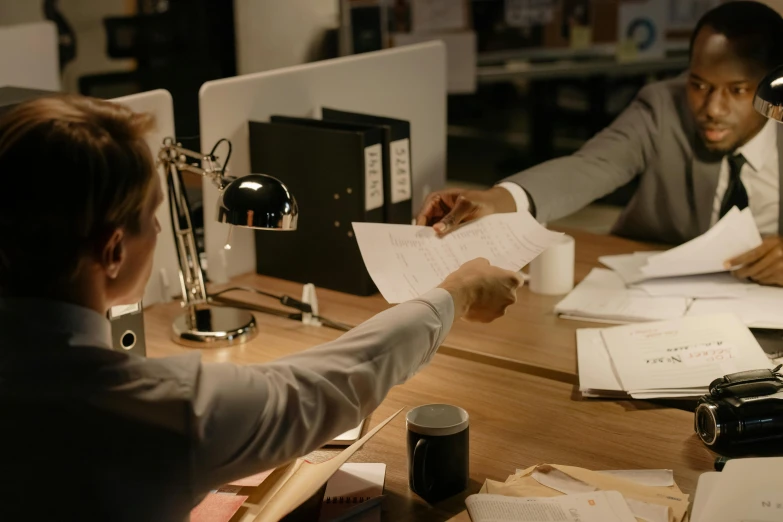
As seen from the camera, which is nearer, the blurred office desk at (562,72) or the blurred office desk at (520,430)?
the blurred office desk at (520,430)

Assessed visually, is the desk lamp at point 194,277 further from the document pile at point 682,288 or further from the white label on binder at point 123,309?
the document pile at point 682,288

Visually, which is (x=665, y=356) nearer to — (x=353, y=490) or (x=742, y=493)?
(x=742, y=493)

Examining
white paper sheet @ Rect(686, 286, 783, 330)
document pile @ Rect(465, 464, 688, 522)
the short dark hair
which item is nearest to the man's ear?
document pile @ Rect(465, 464, 688, 522)

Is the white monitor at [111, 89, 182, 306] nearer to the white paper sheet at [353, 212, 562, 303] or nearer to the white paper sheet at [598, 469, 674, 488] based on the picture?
the white paper sheet at [353, 212, 562, 303]

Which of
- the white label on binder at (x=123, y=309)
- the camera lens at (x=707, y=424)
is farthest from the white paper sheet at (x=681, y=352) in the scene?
the white label on binder at (x=123, y=309)

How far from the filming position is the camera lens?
51.6 inches

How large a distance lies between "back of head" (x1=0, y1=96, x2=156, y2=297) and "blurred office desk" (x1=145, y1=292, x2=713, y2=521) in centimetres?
56

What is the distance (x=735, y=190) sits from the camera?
2305 millimetres

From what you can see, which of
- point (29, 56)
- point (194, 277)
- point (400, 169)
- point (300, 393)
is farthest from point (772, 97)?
point (29, 56)

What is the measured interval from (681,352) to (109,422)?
1.07m

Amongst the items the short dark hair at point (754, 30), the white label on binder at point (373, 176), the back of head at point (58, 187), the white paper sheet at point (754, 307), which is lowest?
the white paper sheet at point (754, 307)

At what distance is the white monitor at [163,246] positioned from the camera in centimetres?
189

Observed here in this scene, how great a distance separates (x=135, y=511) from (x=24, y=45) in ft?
7.06

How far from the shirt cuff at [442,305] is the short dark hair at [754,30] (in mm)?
1267
